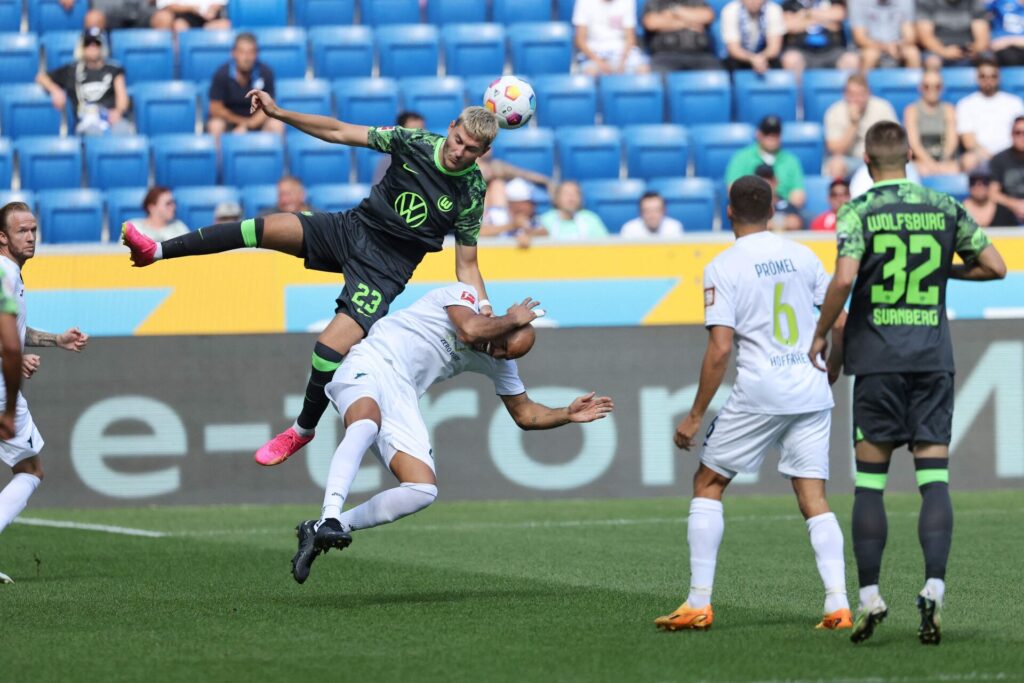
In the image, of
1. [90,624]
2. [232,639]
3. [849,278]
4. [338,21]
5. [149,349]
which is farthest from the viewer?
[338,21]

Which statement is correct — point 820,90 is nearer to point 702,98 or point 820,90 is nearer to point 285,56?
point 702,98

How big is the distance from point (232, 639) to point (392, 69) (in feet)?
38.4

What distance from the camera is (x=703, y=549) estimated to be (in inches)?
281

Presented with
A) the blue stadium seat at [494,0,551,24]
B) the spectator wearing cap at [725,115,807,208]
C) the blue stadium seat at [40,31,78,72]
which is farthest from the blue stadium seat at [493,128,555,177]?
the blue stadium seat at [40,31,78,72]

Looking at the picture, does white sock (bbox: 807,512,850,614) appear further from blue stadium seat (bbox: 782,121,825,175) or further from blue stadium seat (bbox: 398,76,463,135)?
blue stadium seat (bbox: 782,121,825,175)

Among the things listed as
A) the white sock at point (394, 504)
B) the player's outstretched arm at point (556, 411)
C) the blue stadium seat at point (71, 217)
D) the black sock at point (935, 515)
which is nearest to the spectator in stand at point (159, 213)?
the blue stadium seat at point (71, 217)

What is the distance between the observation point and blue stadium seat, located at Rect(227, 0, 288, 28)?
1825 cm

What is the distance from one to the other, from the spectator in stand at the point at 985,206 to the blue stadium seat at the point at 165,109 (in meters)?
7.57

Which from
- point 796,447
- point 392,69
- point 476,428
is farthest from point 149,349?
point 796,447

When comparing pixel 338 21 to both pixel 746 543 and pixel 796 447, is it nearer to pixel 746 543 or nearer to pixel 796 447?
pixel 746 543

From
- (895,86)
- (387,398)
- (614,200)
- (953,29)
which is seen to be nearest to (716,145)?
(614,200)

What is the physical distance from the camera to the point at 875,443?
6.73 m

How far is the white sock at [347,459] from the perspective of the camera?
7.79 m

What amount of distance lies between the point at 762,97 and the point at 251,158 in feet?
17.7
